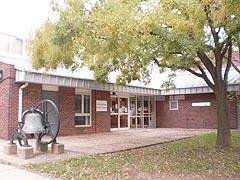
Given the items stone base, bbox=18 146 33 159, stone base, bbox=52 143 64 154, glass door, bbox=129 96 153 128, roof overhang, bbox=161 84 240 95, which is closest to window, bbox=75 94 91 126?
glass door, bbox=129 96 153 128

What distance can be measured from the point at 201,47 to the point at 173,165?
355 centimetres

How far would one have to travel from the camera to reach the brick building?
522 inches

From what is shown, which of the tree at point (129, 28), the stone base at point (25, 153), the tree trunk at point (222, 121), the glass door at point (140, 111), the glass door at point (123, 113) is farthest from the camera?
the glass door at point (140, 111)

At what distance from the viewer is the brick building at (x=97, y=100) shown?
1326cm

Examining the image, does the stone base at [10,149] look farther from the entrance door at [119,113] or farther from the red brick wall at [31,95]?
the entrance door at [119,113]

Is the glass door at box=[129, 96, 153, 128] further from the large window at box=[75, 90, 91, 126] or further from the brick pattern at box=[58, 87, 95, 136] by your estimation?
the brick pattern at box=[58, 87, 95, 136]

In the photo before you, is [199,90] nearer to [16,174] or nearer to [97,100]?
[97,100]

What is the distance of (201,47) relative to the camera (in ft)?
27.3

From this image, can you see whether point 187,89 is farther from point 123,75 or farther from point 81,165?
point 81,165

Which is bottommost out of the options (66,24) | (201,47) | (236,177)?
(236,177)

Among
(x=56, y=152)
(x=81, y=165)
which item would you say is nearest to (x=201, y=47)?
(x=81, y=165)

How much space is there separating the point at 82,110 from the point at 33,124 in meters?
7.47

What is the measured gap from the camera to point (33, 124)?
9.29 metres

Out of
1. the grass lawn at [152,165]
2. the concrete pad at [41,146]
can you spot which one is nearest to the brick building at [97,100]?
the concrete pad at [41,146]
